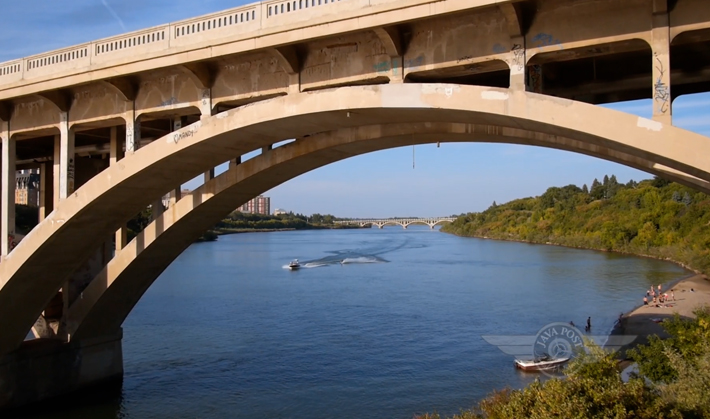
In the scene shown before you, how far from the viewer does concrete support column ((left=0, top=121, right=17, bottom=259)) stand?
41.6 feet

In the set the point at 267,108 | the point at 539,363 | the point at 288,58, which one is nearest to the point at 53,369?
the point at 267,108

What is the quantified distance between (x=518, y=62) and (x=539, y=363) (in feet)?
41.8

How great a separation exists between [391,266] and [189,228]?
3790cm

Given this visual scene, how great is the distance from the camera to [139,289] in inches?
589

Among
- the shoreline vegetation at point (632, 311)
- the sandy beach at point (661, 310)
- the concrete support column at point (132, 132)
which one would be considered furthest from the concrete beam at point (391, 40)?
the sandy beach at point (661, 310)

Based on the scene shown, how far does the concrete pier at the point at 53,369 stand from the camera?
13492 millimetres

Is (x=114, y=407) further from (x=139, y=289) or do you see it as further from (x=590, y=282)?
(x=590, y=282)

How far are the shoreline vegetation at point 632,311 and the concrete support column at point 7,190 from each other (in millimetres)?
9070

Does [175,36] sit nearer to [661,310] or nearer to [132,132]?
[132,132]

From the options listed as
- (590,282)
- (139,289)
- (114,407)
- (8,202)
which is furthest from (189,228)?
(590,282)

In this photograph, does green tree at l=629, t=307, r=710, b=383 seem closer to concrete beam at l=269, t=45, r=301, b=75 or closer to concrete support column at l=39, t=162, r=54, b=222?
concrete beam at l=269, t=45, r=301, b=75

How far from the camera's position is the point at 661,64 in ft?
21.8

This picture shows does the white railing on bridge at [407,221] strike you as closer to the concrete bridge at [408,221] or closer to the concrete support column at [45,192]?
the concrete bridge at [408,221]
